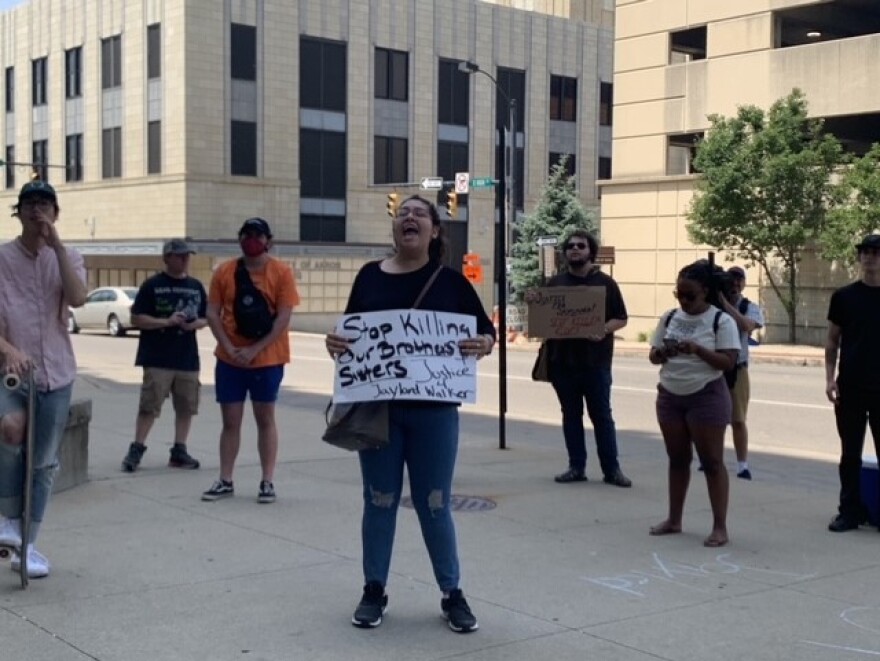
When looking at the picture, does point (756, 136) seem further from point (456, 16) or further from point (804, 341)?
point (456, 16)

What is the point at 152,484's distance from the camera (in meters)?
9.11

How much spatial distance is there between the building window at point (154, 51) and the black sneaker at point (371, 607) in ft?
147

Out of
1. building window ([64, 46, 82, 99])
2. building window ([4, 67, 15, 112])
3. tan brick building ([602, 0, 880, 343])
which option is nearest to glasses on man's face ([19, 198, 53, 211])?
tan brick building ([602, 0, 880, 343])

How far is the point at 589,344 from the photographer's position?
9.45m

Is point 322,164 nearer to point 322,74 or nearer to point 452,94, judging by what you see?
point 322,74

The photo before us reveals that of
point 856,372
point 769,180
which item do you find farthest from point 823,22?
point 856,372

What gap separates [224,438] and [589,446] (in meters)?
4.91

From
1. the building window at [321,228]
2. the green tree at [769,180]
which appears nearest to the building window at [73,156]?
the building window at [321,228]

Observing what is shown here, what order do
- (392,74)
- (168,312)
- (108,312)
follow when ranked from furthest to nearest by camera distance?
(392,74)
(108,312)
(168,312)

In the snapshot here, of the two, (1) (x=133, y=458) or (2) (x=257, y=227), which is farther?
(1) (x=133, y=458)

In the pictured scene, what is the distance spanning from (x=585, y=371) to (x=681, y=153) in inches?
1085

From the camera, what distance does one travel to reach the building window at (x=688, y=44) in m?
34.4

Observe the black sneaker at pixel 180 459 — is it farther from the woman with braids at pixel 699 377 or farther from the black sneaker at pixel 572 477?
the woman with braids at pixel 699 377

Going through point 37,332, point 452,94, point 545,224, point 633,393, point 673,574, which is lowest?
point 633,393
